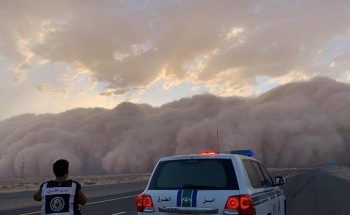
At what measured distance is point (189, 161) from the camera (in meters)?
7.08

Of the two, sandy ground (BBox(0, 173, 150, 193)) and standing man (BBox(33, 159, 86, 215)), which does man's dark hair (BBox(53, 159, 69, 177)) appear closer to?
standing man (BBox(33, 159, 86, 215))

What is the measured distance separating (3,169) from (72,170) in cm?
2940

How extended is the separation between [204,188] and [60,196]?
231 centimetres

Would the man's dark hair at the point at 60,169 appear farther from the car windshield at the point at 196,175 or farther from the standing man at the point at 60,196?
the car windshield at the point at 196,175

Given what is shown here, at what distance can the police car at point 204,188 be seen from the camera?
6.45 metres

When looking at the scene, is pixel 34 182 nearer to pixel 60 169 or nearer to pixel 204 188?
pixel 204 188

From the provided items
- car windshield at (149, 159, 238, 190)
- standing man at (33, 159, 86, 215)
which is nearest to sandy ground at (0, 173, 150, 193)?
car windshield at (149, 159, 238, 190)

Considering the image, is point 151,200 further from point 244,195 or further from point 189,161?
point 244,195

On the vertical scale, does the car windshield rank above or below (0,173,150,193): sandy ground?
above

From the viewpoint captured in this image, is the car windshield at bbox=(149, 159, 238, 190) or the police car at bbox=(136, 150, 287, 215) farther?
the car windshield at bbox=(149, 159, 238, 190)

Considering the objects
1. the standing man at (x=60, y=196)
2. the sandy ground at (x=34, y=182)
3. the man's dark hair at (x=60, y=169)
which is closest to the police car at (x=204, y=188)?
the standing man at (x=60, y=196)

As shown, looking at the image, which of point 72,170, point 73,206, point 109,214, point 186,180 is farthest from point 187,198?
point 72,170

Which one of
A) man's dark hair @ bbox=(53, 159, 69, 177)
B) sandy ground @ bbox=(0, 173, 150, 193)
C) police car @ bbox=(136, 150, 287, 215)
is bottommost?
sandy ground @ bbox=(0, 173, 150, 193)

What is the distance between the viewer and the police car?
6.45 meters
